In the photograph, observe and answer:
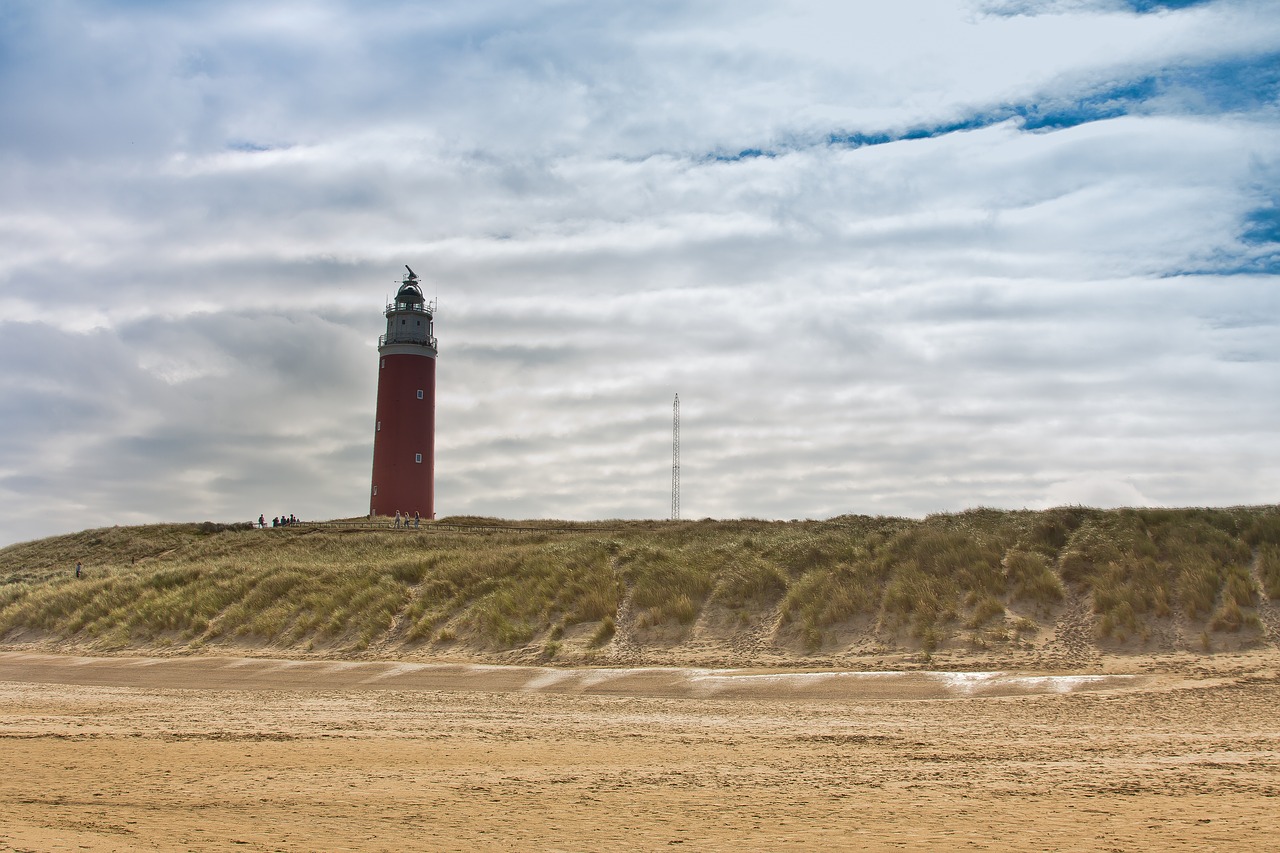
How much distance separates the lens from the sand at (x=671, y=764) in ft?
28.3

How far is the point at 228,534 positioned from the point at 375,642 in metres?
24.2

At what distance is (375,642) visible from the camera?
Answer: 27.0m

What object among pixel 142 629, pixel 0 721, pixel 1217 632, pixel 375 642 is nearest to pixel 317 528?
pixel 142 629

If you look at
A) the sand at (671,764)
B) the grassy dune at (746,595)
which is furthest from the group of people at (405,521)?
the sand at (671,764)

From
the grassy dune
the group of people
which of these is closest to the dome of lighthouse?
the group of people

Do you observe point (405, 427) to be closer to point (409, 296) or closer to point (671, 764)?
point (409, 296)

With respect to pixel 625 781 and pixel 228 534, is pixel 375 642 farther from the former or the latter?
pixel 228 534

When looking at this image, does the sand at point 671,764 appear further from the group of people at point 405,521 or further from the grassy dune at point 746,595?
the group of people at point 405,521

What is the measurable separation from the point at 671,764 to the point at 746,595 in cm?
1418

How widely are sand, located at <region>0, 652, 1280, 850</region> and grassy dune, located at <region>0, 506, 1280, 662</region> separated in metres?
2.77

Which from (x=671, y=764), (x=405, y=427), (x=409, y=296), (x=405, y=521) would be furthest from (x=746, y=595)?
(x=409, y=296)

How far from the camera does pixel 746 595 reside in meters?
25.8

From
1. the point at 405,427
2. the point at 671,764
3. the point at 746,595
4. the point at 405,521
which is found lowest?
the point at 671,764

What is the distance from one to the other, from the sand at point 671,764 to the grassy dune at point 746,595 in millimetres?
2767
